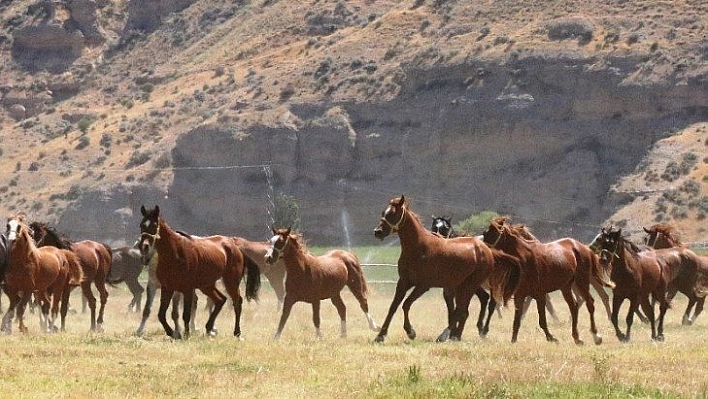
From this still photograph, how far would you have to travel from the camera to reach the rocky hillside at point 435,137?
82.7 meters

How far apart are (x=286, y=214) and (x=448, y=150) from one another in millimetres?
14533

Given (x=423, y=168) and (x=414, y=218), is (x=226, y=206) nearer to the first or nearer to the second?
(x=423, y=168)

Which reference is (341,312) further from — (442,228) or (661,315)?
(661,315)

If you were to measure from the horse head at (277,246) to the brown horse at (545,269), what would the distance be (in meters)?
3.44

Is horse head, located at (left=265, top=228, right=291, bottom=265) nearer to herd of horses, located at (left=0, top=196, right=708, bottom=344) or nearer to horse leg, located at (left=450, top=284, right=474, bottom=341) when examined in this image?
herd of horses, located at (left=0, top=196, right=708, bottom=344)

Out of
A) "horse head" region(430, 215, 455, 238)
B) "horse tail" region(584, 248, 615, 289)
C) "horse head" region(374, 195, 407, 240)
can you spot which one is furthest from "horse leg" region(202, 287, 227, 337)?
"horse tail" region(584, 248, 615, 289)

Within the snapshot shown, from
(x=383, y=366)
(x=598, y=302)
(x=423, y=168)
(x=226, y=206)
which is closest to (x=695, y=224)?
(x=423, y=168)

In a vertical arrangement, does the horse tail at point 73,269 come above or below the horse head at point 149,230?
below

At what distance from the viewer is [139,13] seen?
137750mm

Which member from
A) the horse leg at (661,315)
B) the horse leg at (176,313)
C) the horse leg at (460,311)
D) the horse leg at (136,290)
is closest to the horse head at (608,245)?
the horse leg at (661,315)

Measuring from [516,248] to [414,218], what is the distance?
177 cm

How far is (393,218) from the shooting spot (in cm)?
Result: 2303

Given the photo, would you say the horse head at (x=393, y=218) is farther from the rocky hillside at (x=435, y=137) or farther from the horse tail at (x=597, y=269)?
the rocky hillside at (x=435, y=137)

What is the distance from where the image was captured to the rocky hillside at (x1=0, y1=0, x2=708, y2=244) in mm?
82688
